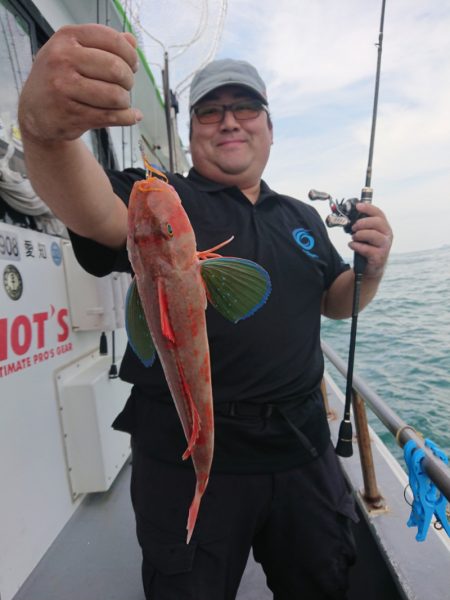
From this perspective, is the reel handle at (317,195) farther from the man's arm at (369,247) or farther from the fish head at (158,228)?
the fish head at (158,228)

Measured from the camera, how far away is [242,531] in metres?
1.91

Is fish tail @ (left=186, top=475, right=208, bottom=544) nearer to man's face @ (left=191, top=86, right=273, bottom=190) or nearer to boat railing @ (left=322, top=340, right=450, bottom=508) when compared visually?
boat railing @ (left=322, top=340, right=450, bottom=508)

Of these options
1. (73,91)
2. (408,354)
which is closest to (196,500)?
(73,91)

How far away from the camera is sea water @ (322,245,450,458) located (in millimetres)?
6750

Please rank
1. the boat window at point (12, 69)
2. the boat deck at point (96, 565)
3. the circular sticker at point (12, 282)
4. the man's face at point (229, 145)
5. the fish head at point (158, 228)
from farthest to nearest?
the boat window at point (12, 69)
the boat deck at point (96, 565)
the circular sticker at point (12, 282)
the man's face at point (229, 145)
the fish head at point (158, 228)

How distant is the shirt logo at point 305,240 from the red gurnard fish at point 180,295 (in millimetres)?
859

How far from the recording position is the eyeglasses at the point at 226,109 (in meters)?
2.28

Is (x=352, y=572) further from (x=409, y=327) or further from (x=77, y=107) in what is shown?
(x=409, y=327)

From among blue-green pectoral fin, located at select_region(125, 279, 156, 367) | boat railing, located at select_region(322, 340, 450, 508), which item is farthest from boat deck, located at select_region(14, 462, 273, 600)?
blue-green pectoral fin, located at select_region(125, 279, 156, 367)

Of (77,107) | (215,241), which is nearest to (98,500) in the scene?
(215,241)

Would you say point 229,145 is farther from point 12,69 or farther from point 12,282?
point 12,69

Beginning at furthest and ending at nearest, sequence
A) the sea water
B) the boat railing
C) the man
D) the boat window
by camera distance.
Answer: the sea water, the boat window, the boat railing, the man

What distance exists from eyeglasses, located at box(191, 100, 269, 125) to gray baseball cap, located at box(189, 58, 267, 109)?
0.17ft

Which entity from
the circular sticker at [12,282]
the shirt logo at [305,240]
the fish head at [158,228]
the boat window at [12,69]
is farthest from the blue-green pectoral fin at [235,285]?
the boat window at [12,69]
